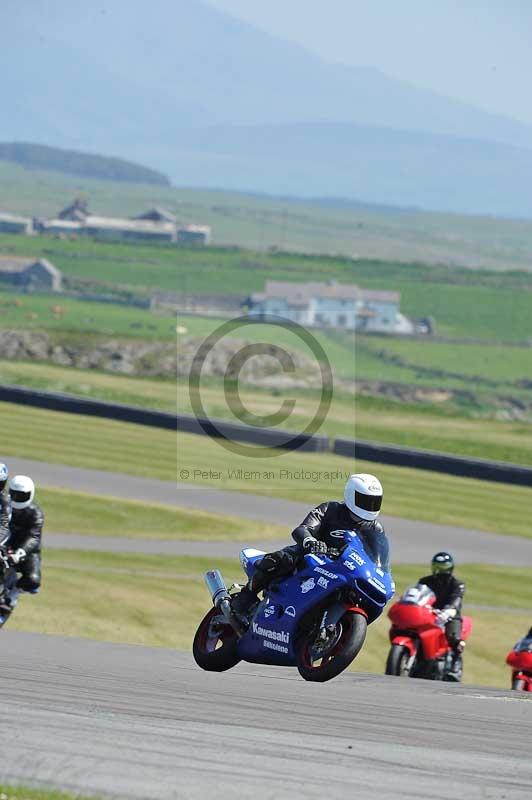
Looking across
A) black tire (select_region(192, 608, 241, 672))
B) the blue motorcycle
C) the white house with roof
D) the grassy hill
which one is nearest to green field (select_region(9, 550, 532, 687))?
black tire (select_region(192, 608, 241, 672))

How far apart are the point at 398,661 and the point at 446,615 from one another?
1.19m

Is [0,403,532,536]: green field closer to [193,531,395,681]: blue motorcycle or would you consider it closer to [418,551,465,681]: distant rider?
[418,551,465,681]: distant rider

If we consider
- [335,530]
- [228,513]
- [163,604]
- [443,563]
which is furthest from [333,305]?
[335,530]

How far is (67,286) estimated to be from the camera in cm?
16438

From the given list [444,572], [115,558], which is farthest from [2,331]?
[444,572]

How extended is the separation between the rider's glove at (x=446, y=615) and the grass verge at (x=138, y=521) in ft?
55.8

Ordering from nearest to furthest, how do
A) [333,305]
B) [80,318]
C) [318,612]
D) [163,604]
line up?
[318,612] → [163,604] → [80,318] → [333,305]

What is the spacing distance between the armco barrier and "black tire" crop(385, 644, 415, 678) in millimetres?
30696

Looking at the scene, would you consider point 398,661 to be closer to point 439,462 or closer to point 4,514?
point 4,514

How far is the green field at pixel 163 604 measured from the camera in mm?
22094

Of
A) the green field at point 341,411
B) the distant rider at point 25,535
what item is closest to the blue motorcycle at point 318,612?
the distant rider at point 25,535

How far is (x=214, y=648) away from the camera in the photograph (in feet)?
40.2

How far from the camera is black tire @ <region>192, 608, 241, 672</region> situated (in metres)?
12.0

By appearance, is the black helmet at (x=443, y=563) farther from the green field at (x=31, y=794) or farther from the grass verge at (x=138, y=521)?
the grass verge at (x=138, y=521)
